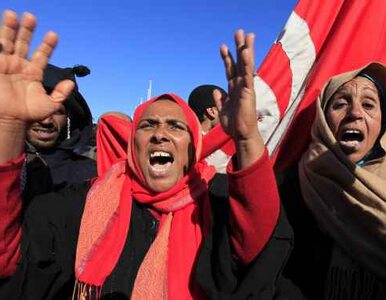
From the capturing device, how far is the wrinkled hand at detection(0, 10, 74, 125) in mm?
1706

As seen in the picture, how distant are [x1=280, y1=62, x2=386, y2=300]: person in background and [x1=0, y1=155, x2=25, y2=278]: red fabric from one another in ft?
3.70

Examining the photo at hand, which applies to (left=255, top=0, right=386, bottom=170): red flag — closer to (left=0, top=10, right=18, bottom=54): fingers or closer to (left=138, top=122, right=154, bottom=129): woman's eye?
(left=138, top=122, right=154, bottom=129): woman's eye

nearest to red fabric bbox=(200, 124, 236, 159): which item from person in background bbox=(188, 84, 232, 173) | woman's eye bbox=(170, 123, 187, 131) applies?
woman's eye bbox=(170, 123, 187, 131)

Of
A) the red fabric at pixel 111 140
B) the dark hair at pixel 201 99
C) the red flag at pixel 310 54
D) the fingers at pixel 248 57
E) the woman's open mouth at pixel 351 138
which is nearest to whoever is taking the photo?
the fingers at pixel 248 57

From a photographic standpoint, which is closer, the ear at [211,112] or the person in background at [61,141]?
the person in background at [61,141]

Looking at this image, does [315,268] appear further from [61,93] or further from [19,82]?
[19,82]

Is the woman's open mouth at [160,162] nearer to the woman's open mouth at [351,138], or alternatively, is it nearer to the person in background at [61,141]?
the person in background at [61,141]

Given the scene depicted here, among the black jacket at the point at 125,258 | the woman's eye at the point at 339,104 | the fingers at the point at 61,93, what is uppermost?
the woman's eye at the point at 339,104

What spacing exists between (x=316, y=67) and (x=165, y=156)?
1339 millimetres

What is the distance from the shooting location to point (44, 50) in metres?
1.81

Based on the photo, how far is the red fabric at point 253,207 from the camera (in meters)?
1.59

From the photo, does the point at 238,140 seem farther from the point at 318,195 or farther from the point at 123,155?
the point at 123,155

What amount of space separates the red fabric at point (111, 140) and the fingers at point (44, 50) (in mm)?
778

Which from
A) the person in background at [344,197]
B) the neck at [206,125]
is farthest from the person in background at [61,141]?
the neck at [206,125]
